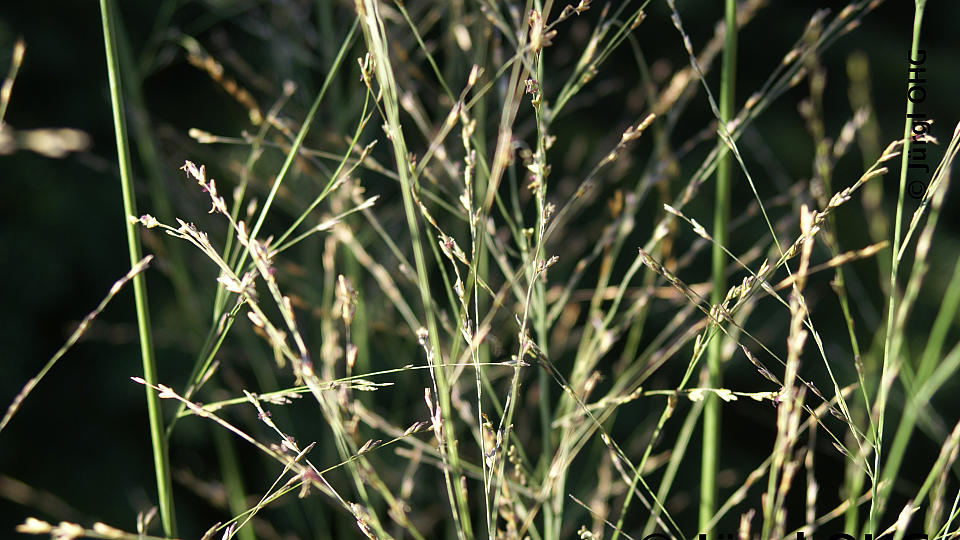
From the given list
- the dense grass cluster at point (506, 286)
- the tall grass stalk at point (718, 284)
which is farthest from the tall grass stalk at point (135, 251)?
the tall grass stalk at point (718, 284)

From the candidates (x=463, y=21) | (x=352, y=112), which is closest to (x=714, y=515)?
(x=463, y=21)

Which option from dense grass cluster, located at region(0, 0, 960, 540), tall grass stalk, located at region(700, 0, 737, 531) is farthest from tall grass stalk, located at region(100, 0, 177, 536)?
tall grass stalk, located at region(700, 0, 737, 531)

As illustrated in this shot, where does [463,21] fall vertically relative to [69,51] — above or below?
above

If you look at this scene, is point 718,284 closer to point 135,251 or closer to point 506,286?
point 506,286

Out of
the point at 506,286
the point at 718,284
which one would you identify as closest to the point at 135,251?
the point at 506,286

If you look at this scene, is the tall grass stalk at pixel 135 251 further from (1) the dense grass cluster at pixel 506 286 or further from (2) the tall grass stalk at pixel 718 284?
(2) the tall grass stalk at pixel 718 284

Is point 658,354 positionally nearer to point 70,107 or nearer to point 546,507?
point 546,507

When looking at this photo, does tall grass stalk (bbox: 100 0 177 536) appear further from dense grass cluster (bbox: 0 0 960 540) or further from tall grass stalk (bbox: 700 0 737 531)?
tall grass stalk (bbox: 700 0 737 531)

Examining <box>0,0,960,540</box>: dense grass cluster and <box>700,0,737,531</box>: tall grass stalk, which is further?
<box>700,0,737,531</box>: tall grass stalk
